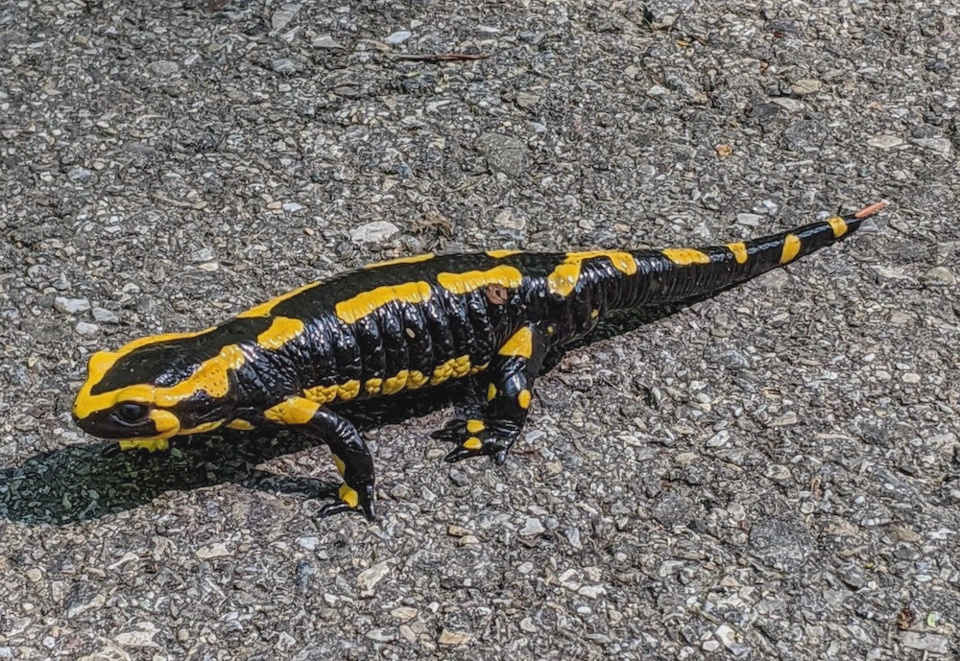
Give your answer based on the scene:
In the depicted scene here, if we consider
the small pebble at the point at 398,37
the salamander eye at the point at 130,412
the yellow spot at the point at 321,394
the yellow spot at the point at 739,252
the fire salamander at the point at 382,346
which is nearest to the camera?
the salamander eye at the point at 130,412

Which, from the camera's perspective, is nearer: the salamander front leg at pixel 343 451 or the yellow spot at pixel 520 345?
the salamander front leg at pixel 343 451

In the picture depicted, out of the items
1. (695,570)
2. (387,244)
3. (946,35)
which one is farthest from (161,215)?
(946,35)

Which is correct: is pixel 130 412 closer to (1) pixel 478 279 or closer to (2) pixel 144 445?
(2) pixel 144 445

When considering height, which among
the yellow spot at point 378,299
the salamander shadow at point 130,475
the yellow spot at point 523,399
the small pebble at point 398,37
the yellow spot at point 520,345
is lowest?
the salamander shadow at point 130,475

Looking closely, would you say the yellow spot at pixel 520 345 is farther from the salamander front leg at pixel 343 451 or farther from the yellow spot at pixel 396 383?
the salamander front leg at pixel 343 451

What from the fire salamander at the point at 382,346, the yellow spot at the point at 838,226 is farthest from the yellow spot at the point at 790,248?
the yellow spot at the point at 838,226

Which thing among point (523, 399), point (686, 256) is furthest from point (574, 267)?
point (523, 399)

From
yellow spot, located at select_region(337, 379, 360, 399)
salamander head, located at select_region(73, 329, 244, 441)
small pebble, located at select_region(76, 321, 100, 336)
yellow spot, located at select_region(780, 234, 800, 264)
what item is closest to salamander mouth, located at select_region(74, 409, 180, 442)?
salamander head, located at select_region(73, 329, 244, 441)

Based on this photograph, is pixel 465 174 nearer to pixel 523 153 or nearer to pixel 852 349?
pixel 523 153
